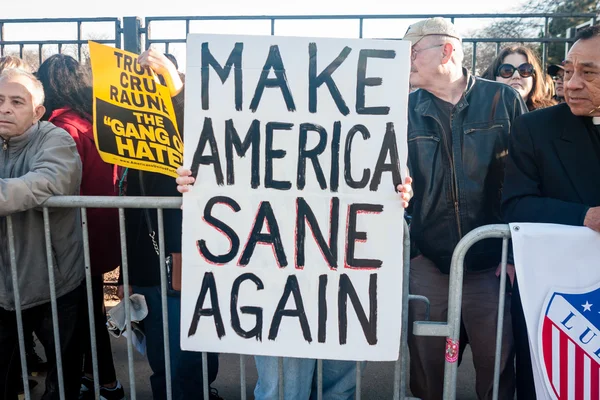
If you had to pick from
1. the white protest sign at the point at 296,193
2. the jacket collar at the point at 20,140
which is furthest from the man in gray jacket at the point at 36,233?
the white protest sign at the point at 296,193

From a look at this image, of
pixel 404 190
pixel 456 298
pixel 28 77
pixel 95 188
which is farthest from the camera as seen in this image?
pixel 95 188

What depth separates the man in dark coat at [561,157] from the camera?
239cm

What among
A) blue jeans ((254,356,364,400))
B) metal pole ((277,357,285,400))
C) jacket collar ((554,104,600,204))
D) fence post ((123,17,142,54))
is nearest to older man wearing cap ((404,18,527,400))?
jacket collar ((554,104,600,204))

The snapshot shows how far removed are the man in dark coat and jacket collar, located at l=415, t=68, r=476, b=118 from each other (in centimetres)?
32

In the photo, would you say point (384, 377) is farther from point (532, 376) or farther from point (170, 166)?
point (170, 166)

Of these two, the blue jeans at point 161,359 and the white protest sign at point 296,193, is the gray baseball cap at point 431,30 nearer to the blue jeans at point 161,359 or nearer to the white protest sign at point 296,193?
the white protest sign at point 296,193

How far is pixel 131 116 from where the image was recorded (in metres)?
2.80

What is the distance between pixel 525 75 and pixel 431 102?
4.53 ft

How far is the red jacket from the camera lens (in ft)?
10.9

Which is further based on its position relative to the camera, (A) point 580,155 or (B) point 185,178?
(A) point 580,155

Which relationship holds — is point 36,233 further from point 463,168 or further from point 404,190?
point 463,168

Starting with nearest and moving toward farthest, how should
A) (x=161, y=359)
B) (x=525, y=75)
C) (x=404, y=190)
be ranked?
1. (x=404, y=190)
2. (x=161, y=359)
3. (x=525, y=75)

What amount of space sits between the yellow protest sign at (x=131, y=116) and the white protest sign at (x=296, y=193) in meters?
0.60

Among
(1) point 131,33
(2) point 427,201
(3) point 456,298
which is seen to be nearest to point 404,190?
(3) point 456,298
